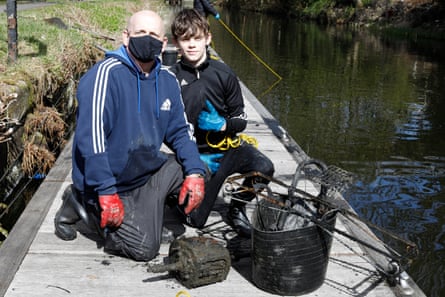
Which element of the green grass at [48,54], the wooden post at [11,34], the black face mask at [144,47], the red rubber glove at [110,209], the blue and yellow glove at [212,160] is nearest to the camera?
the red rubber glove at [110,209]

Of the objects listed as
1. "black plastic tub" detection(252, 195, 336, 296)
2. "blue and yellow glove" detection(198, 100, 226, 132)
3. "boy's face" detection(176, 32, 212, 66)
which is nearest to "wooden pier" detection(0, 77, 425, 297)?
"black plastic tub" detection(252, 195, 336, 296)

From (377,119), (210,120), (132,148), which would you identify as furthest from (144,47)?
(377,119)

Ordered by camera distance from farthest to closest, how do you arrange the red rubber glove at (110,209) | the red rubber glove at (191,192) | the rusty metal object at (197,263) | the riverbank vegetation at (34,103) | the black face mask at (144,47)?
the riverbank vegetation at (34,103) < the red rubber glove at (191,192) < the black face mask at (144,47) < the red rubber glove at (110,209) < the rusty metal object at (197,263)

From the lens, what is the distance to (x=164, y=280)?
3.39m

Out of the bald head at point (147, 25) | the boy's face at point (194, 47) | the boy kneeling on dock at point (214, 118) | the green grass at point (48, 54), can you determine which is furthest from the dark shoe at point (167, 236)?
the green grass at point (48, 54)

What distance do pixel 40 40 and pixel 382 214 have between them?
537 centimetres

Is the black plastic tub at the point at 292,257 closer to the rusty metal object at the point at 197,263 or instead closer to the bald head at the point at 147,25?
the rusty metal object at the point at 197,263

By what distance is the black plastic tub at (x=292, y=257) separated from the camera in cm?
309

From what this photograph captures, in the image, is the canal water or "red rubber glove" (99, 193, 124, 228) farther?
the canal water

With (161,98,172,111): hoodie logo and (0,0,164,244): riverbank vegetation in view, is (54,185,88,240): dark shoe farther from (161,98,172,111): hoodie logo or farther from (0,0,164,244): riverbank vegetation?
(0,0,164,244): riverbank vegetation

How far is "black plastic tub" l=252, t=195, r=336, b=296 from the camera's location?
3094 millimetres

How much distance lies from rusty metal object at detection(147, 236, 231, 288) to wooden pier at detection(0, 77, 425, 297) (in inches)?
2.2

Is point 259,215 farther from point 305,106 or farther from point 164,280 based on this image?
point 305,106

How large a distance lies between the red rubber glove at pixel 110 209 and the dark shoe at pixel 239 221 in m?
0.93
